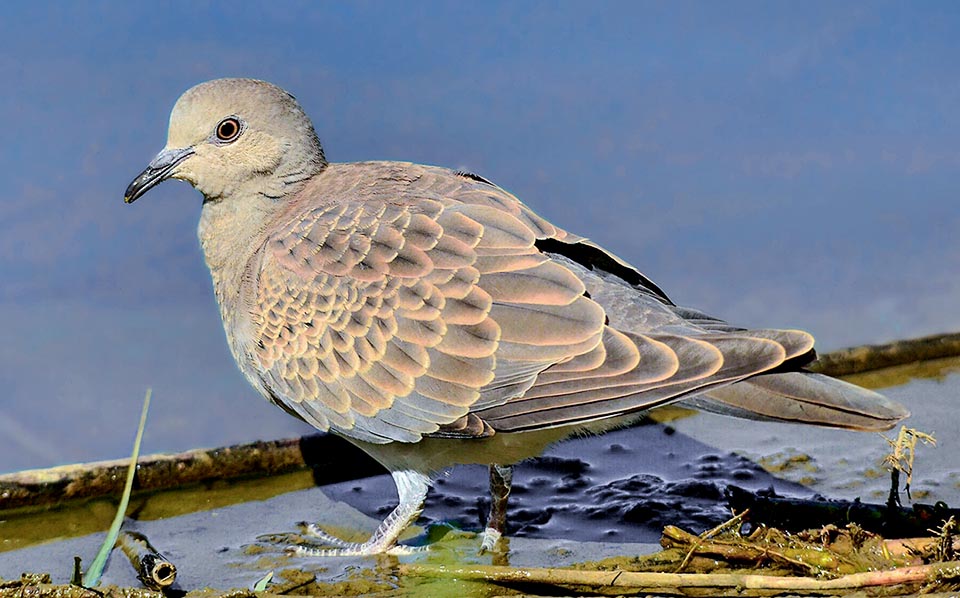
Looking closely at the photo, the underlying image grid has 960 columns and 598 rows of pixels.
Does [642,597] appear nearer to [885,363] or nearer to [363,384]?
[363,384]

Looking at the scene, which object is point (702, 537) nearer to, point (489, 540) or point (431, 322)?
point (489, 540)

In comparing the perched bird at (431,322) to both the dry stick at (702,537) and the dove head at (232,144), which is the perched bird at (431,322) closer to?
the dove head at (232,144)

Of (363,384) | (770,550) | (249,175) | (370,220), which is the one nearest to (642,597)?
(770,550)

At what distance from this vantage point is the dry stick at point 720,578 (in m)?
3.61

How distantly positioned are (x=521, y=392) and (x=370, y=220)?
86 centimetres

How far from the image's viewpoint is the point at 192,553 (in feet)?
14.3

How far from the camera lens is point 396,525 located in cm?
436

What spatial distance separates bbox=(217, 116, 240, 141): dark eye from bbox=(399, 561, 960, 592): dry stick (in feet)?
6.41

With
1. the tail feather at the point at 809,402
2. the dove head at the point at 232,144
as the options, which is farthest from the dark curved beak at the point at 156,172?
the tail feather at the point at 809,402

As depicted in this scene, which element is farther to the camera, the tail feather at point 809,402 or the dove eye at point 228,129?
the dove eye at point 228,129

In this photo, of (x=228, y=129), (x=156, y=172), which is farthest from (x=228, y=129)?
(x=156, y=172)

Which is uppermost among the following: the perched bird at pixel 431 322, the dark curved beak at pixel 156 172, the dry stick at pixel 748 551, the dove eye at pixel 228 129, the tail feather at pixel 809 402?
the dove eye at pixel 228 129

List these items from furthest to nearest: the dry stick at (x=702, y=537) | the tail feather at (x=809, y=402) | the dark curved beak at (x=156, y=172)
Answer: the dark curved beak at (x=156, y=172), the dry stick at (x=702, y=537), the tail feather at (x=809, y=402)

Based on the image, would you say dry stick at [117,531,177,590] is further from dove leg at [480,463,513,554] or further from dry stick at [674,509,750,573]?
dry stick at [674,509,750,573]
